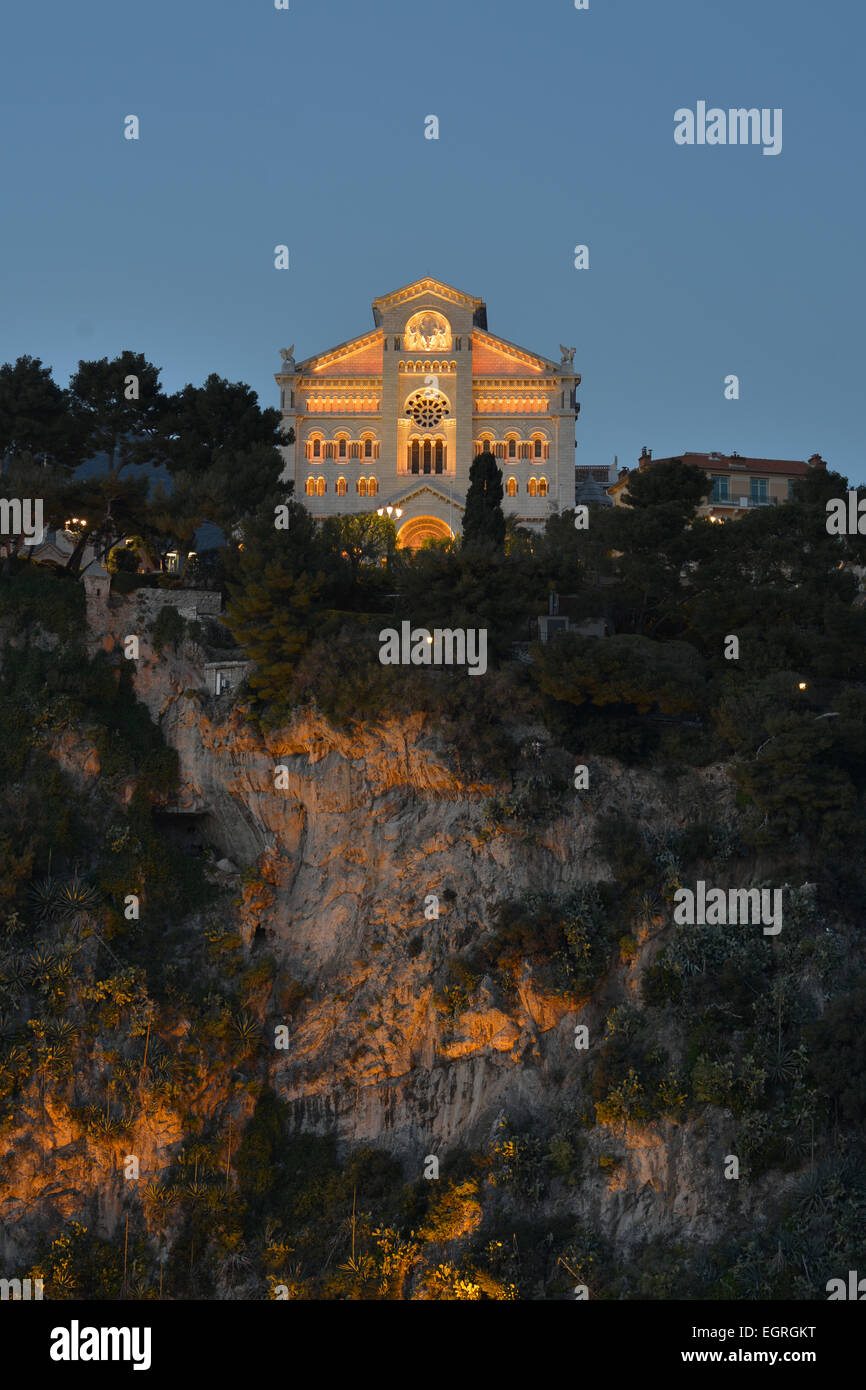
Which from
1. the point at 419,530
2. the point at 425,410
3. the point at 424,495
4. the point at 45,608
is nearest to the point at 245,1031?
the point at 45,608

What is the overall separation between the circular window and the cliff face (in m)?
33.6

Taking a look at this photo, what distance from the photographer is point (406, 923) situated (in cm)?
4216

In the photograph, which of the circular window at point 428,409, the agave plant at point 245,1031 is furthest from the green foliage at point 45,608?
the circular window at point 428,409

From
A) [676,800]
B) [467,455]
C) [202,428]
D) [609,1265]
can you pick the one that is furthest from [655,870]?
[467,455]

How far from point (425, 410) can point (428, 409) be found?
0.52 ft

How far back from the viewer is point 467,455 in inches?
3009

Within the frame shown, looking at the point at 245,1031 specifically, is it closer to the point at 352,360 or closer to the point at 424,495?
the point at 424,495

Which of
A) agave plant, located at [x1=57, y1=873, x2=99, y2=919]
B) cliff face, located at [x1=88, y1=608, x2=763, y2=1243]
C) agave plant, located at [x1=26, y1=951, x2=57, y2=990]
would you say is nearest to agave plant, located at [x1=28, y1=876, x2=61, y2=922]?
agave plant, located at [x1=57, y1=873, x2=99, y2=919]

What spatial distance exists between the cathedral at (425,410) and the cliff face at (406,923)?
32.3m

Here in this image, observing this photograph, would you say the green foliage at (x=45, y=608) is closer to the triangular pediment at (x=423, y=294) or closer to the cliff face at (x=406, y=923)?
the cliff face at (x=406, y=923)

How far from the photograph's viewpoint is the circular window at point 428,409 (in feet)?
253

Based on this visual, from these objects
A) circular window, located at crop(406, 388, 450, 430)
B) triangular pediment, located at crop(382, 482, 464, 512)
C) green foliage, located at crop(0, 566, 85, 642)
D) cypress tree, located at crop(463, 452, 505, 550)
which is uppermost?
circular window, located at crop(406, 388, 450, 430)

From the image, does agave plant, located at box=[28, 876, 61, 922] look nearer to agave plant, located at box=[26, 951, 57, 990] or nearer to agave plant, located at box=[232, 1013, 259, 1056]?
agave plant, located at box=[26, 951, 57, 990]

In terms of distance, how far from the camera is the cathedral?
252 feet
